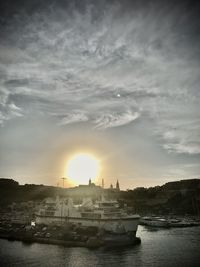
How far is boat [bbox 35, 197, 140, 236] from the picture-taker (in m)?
73.2

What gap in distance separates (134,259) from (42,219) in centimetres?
4124

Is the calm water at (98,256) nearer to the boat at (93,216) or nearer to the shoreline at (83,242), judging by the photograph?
the shoreline at (83,242)

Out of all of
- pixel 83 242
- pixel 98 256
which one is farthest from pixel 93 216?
pixel 98 256

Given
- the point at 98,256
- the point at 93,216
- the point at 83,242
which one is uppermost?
the point at 93,216

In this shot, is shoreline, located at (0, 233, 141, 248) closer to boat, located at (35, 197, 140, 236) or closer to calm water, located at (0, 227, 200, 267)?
calm water, located at (0, 227, 200, 267)

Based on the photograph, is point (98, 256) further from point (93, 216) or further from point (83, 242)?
point (93, 216)

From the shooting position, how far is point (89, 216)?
77.6 m

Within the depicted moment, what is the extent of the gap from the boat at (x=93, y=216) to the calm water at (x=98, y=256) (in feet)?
24.5

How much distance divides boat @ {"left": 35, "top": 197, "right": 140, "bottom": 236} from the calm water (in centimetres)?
745

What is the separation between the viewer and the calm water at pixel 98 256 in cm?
5094

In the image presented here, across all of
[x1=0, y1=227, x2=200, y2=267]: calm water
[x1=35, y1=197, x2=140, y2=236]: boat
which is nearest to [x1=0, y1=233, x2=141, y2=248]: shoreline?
[x1=0, y1=227, x2=200, y2=267]: calm water

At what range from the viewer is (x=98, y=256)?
180 ft

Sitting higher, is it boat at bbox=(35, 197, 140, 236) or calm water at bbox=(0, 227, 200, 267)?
boat at bbox=(35, 197, 140, 236)

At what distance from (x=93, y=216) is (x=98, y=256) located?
22080 mm
